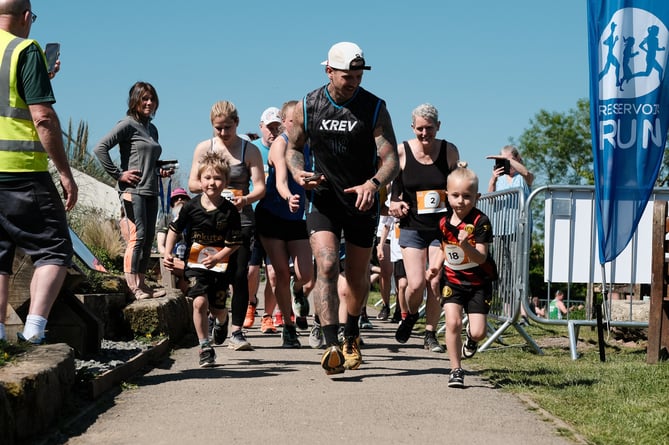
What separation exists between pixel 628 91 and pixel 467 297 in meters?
2.60

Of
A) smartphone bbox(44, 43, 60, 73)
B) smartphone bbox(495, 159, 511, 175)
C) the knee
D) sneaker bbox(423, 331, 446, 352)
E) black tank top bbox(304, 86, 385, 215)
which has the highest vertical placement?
smartphone bbox(44, 43, 60, 73)

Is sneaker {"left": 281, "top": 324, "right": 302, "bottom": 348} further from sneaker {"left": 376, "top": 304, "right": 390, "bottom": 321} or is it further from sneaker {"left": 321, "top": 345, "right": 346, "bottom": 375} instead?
sneaker {"left": 376, "top": 304, "right": 390, "bottom": 321}

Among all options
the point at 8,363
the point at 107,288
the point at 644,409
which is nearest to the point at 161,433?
the point at 8,363

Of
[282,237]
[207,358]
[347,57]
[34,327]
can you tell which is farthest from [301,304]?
[34,327]

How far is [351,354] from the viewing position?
25.0 ft

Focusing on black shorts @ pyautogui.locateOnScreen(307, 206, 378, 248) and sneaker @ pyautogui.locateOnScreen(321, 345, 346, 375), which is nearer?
sneaker @ pyautogui.locateOnScreen(321, 345, 346, 375)

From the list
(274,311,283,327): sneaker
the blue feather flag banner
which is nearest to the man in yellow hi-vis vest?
the blue feather flag banner

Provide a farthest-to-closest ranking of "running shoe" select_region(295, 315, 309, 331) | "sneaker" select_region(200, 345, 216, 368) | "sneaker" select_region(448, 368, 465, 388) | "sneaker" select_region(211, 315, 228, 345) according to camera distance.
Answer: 1. "running shoe" select_region(295, 315, 309, 331)
2. "sneaker" select_region(211, 315, 228, 345)
3. "sneaker" select_region(200, 345, 216, 368)
4. "sneaker" select_region(448, 368, 465, 388)

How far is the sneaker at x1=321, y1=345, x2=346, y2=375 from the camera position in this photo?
7.28m

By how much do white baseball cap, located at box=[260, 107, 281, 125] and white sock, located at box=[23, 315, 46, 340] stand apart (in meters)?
5.27

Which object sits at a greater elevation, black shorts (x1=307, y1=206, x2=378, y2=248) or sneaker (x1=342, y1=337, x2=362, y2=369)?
black shorts (x1=307, y1=206, x2=378, y2=248)

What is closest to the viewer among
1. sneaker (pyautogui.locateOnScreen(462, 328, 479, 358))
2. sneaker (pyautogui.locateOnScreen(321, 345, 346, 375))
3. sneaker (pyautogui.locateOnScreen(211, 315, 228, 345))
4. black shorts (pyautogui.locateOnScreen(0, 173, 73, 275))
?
black shorts (pyautogui.locateOnScreen(0, 173, 73, 275))

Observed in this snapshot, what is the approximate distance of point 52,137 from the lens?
6.50 m

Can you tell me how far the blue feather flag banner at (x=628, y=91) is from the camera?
29.2 feet
